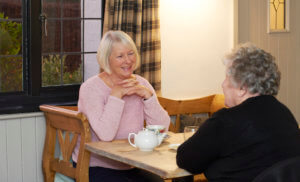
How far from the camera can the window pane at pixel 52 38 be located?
12.2 feet

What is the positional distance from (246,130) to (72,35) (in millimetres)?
2115

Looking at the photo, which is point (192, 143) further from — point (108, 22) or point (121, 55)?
point (108, 22)

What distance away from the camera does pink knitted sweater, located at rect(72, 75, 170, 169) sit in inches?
115

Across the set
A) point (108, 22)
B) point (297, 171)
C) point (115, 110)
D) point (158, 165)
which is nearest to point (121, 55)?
point (115, 110)

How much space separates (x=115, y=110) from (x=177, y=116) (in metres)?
1.28

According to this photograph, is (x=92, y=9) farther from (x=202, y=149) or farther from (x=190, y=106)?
(x=202, y=149)

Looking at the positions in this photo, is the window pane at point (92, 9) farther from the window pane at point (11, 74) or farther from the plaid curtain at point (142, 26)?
the window pane at point (11, 74)

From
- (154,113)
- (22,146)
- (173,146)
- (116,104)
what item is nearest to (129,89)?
(116,104)

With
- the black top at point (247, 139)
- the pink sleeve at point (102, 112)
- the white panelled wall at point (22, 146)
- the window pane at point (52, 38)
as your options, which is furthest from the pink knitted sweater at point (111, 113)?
the black top at point (247, 139)

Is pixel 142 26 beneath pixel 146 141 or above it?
above

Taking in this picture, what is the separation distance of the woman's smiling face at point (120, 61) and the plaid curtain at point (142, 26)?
65 cm

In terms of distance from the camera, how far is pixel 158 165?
7.58 ft

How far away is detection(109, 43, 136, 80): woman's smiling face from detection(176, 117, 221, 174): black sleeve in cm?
101

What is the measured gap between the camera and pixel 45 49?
3.72 m
